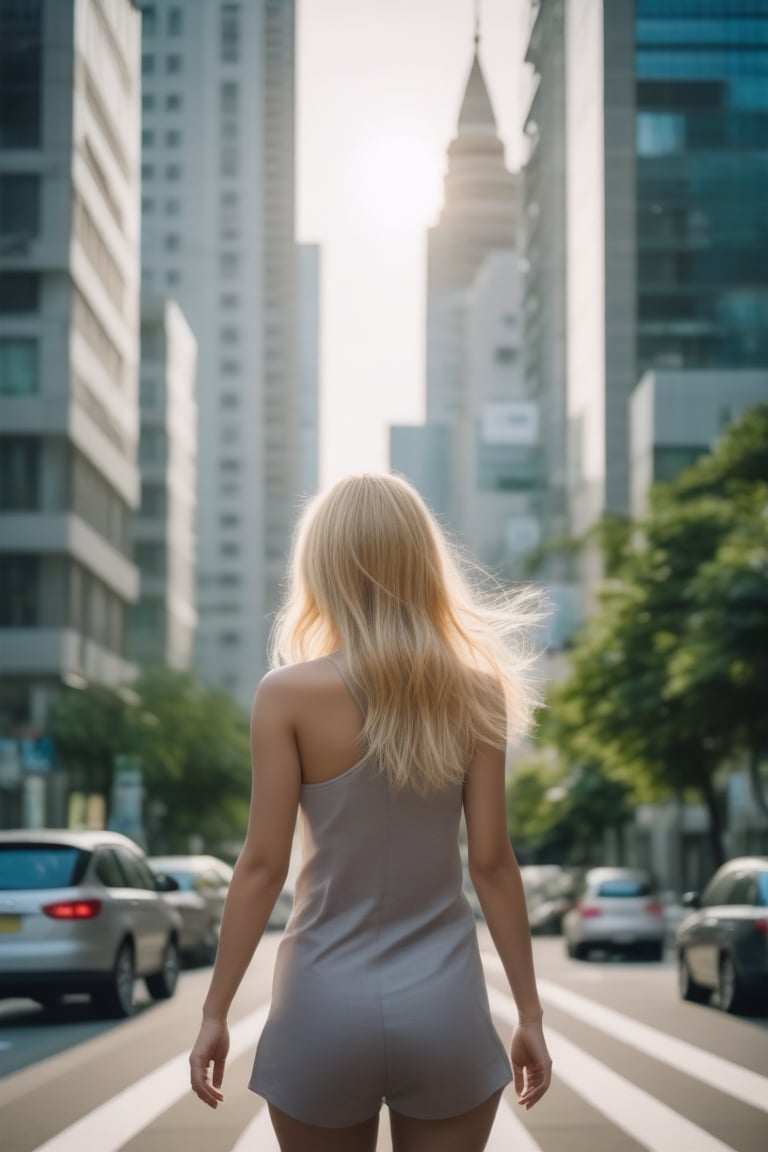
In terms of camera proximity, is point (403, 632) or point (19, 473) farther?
point (19, 473)

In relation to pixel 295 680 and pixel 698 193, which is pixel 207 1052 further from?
pixel 698 193

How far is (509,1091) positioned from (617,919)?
19759 mm

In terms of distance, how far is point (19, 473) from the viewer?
55.8 m

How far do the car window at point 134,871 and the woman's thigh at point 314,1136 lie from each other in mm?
14227

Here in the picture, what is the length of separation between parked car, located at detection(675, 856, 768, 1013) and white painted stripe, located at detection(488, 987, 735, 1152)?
119 inches

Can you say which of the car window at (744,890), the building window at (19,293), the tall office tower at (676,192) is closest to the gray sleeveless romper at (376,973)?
the car window at (744,890)

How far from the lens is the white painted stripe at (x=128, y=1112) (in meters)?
8.45

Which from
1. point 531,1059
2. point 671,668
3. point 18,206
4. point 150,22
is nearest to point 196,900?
point 671,668

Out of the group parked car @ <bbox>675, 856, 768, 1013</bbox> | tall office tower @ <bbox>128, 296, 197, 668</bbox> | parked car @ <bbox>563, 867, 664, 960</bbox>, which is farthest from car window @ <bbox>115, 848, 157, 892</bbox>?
tall office tower @ <bbox>128, 296, 197, 668</bbox>

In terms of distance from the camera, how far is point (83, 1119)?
938 cm

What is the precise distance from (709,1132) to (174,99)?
14884cm

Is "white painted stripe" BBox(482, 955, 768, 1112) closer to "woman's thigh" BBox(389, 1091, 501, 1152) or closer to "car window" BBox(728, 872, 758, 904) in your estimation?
"car window" BBox(728, 872, 758, 904)

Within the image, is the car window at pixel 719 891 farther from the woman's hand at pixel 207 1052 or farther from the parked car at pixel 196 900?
the woman's hand at pixel 207 1052

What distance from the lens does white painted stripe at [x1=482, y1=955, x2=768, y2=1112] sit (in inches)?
413
